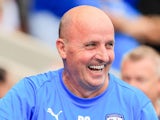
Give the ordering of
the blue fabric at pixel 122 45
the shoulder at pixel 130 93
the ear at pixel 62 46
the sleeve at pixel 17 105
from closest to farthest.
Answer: the sleeve at pixel 17 105 → the shoulder at pixel 130 93 → the ear at pixel 62 46 → the blue fabric at pixel 122 45

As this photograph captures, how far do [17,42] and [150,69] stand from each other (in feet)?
11.7

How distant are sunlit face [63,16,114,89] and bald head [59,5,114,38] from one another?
0.01m

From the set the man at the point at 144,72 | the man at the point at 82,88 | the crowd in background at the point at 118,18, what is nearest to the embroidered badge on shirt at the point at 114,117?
the man at the point at 82,88

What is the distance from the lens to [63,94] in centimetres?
466

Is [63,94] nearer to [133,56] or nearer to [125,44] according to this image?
[133,56]

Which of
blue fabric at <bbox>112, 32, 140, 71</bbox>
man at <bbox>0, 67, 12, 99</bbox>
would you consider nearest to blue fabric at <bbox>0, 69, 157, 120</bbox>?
man at <bbox>0, 67, 12, 99</bbox>

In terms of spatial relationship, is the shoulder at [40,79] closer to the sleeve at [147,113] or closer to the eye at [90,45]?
the eye at [90,45]

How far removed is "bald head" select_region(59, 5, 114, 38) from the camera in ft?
14.9

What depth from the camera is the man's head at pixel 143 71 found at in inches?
255

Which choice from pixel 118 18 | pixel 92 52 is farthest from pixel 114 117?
pixel 118 18

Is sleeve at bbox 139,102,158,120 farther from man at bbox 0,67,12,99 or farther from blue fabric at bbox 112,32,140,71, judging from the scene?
blue fabric at bbox 112,32,140,71

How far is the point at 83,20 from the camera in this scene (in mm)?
4598

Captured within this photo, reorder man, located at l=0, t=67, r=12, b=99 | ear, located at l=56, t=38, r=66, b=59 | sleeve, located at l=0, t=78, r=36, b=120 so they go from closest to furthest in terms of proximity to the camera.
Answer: sleeve, located at l=0, t=78, r=36, b=120, ear, located at l=56, t=38, r=66, b=59, man, located at l=0, t=67, r=12, b=99

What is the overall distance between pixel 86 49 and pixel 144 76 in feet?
6.88
